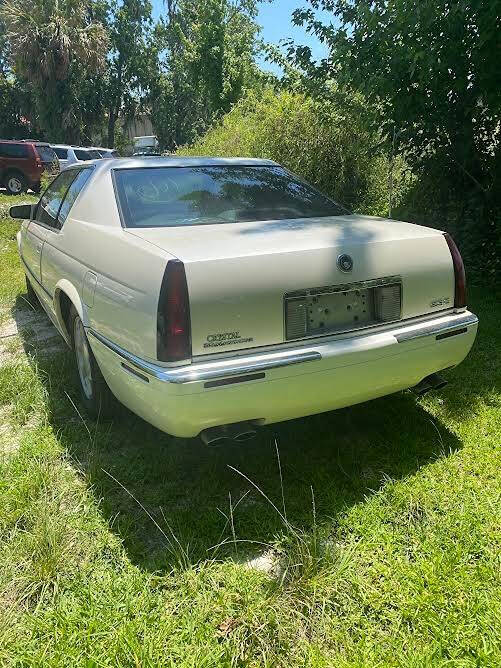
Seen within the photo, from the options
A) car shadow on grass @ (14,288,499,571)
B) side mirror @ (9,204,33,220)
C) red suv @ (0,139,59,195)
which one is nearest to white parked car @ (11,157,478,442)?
car shadow on grass @ (14,288,499,571)

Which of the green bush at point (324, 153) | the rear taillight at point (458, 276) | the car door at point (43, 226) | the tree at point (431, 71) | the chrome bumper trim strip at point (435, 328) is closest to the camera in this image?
the chrome bumper trim strip at point (435, 328)

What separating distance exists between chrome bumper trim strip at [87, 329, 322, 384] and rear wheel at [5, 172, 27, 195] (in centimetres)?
1605

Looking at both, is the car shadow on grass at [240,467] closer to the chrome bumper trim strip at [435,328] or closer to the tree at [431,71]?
the chrome bumper trim strip at [435,328]

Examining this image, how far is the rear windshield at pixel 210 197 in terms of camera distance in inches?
115

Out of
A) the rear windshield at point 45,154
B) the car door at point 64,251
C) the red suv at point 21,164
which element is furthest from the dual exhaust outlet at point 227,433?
the rear windshield at point 45,154

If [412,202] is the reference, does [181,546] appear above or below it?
below

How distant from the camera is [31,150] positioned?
16.1m

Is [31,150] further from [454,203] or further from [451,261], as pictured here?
[451,261]

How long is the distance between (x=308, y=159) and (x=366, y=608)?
845 cm

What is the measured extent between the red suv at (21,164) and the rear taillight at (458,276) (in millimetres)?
15370

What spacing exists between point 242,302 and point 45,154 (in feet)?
54.1

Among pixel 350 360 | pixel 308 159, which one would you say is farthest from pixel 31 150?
pixel 350 360

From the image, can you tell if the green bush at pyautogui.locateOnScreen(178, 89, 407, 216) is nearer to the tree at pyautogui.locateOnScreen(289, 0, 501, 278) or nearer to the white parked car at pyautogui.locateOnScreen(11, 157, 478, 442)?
the tree at pyautogui.locateOnScreen(289, 0, 501, 278)

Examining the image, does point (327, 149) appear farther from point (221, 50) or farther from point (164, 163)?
point (221, 50)
